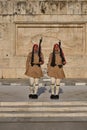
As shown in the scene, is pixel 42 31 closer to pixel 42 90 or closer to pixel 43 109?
pixel 42 90

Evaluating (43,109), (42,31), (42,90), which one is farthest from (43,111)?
(42,31)

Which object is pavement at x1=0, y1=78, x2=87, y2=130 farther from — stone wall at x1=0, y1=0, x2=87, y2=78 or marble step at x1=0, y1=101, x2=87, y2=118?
stone wall at x1=0, y1=0, x2=87, y2=78

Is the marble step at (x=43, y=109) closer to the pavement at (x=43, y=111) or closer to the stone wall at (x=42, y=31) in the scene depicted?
the pavement at (x=43, y=111)

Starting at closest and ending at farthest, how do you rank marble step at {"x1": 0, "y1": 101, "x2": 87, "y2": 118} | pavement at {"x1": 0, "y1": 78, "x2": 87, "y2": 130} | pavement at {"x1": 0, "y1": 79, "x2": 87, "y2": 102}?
pavement at {"x1": 0, "y1": 78, "x2": 87, "y2": 130}
marble step at {"x1": 0, "y1": 101, "x2": 87, "y2": 118}
pavement at {"x1": 0, "y1": 79, "x2": 87, "y2": 102}

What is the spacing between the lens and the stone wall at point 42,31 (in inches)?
601

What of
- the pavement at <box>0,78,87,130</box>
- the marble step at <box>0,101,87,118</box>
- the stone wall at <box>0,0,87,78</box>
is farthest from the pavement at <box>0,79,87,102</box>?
the stone wall at <box>0,0,87,78</box>

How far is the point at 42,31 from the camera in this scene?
15.4m

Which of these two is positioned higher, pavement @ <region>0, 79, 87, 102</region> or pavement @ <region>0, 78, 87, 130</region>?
pavement @ <region>0, 79, 87, 102</region>

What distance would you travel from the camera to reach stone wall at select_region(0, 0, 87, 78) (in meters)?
15.3

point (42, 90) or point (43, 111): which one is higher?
point (42, 90)

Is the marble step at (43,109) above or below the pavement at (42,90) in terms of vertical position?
below

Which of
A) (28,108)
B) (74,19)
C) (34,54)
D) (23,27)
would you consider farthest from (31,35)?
(28,108)

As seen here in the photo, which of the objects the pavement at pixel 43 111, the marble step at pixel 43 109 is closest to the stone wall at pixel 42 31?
the pavement at pixel 43 111

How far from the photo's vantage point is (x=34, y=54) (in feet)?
34.0
